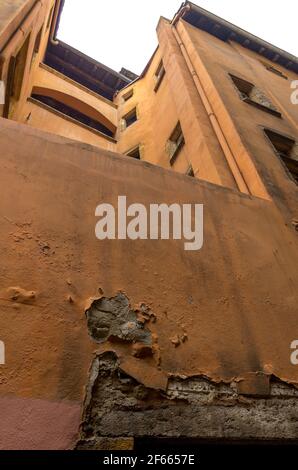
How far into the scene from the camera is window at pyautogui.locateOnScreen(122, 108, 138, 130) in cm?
1305

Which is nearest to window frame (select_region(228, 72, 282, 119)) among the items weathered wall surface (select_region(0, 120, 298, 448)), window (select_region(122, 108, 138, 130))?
weathered wall surface (select_region(0, 120, 298, 448))

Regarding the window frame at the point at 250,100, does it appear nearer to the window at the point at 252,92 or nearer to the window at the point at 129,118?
the window at the point at 252,92

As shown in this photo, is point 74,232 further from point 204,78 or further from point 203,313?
point 204,78

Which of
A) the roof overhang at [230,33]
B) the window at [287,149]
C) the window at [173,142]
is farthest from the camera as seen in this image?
the roof overhang at [230,33]

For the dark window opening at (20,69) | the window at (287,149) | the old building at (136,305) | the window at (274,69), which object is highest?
the window at (274,69)

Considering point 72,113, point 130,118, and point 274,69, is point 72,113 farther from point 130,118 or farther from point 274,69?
point 274,69

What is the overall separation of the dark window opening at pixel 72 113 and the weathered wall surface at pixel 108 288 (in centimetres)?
881

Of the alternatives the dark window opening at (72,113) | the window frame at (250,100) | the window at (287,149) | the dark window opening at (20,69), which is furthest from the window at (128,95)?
the window at (287,149)

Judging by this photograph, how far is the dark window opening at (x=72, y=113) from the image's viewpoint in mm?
11819

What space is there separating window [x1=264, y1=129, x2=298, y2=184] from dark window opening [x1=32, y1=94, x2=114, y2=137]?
267 inches

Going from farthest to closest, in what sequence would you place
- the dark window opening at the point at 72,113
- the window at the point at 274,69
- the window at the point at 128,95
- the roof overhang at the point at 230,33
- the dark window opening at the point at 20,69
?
1. the window at the point at 128,95
2. the window at the point at 274,69
3. the dark window opening at the point at 72,113
4. the roof overhang at the point at 230,33
5. the dark window opening at the point at 20,69

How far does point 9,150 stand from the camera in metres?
3.20

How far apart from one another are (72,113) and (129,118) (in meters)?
2.13

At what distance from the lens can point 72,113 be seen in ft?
41.2
